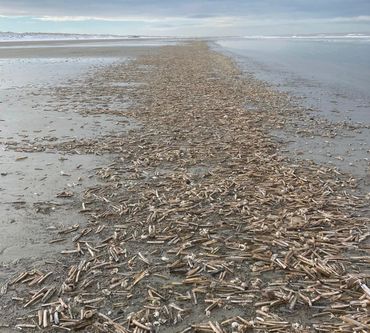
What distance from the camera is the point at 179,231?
5688mm

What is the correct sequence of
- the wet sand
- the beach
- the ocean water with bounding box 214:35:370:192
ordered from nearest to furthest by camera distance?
the beach < the wet sand < the ocean water with bounding box 214:35:370:192

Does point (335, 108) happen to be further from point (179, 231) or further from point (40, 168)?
point (179, 231)

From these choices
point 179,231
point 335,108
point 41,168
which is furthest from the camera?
point 335,108

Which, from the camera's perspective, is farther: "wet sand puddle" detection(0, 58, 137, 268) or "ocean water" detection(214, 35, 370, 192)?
"ocean water" detection(214, 35, 370, 192)

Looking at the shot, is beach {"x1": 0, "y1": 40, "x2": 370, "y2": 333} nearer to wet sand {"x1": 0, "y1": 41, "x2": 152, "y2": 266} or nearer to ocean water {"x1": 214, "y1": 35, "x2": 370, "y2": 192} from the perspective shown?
wet sand {"x1": 0, "y1": 41, "x2": 152, "y2": 266}

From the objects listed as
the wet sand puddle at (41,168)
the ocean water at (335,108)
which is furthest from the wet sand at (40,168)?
the ocean water at (335,108)

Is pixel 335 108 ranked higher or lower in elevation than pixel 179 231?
lower

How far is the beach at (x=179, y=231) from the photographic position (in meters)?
4.07

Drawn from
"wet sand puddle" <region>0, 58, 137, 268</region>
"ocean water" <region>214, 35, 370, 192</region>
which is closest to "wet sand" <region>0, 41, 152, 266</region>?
"wet sand puddle" <region>0, 58, 137, 268</region>

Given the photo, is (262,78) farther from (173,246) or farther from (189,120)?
(173,246)

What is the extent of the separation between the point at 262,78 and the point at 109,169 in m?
18.9

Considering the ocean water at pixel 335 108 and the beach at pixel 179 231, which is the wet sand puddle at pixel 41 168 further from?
the ocean water at pixel 335 108

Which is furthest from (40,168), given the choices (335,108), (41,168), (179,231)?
(335,108)

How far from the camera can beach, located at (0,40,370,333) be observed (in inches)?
160
